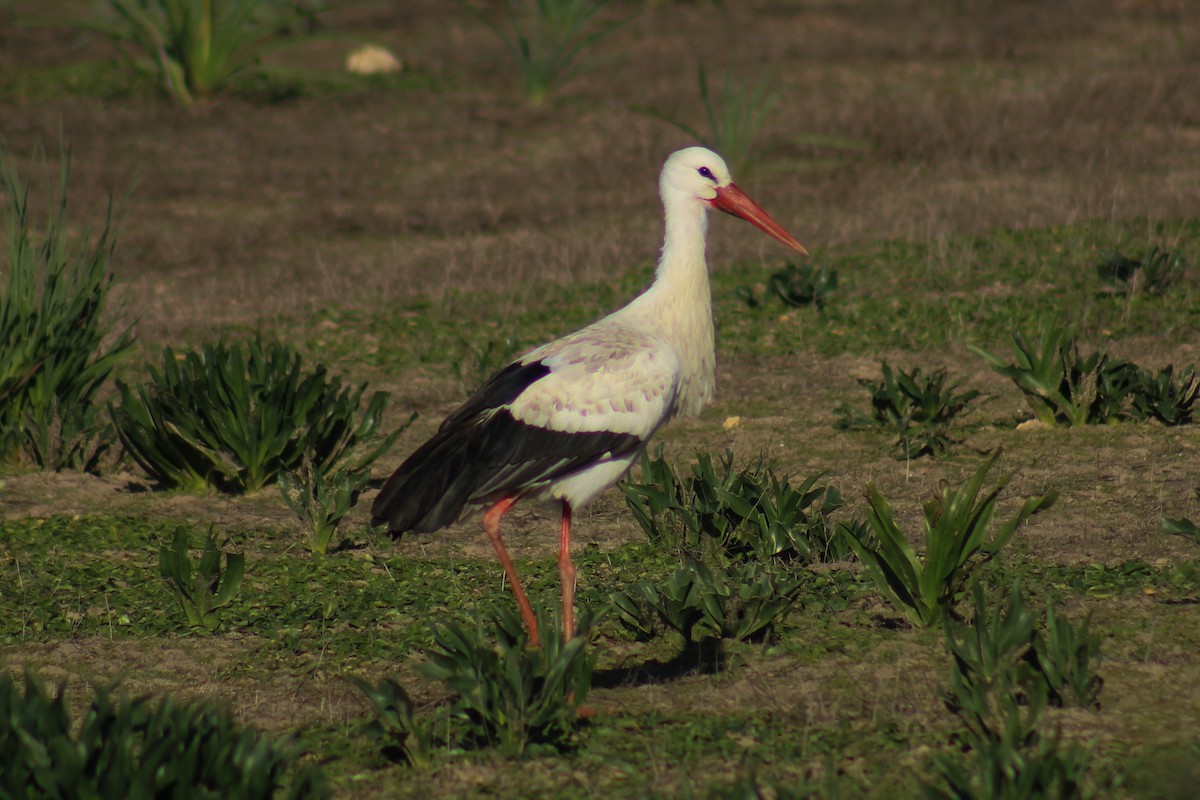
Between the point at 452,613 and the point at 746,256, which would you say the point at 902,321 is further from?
the point at 452,613

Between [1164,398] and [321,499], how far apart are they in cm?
425

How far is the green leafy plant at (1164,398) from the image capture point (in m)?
7.64

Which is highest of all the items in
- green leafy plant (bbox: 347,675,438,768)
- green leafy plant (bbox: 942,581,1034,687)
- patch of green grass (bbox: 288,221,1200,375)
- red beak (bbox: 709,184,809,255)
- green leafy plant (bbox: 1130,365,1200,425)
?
red beak (bbox: 709,184,809,255)

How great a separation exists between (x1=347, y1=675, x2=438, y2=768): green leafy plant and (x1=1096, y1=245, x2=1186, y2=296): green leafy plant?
6897mm

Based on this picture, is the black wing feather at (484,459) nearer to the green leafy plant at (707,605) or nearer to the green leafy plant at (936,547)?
the green leafy plant at (707,605)

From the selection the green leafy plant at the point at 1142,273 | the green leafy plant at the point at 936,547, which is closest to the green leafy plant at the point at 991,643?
the green leafy plant at the point at 936,547

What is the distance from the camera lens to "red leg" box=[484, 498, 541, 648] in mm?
5266

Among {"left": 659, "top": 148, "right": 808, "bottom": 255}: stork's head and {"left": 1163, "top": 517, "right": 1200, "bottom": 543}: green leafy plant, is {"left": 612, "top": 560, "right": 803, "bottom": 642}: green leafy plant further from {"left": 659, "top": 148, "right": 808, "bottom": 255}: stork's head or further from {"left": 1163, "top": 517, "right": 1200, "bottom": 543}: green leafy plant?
{"left": 659, "top": 148, "right": 808, "bottom": 255}: stork's head

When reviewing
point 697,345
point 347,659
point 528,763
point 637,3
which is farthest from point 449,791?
point 637,3

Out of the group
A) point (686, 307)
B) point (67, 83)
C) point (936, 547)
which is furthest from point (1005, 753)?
Answer: point (67, 83)

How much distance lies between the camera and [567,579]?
5480 mm

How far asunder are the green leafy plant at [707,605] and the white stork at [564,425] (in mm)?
259

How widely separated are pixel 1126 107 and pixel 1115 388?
8719 millimetres

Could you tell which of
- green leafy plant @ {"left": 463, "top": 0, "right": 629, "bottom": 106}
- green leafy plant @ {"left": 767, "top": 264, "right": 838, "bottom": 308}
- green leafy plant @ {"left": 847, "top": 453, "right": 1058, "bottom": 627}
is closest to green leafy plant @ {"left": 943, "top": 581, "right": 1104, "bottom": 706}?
green leafy plant @ {"left": 847, "top": 453, "right": 1058, "bottom": 627}
